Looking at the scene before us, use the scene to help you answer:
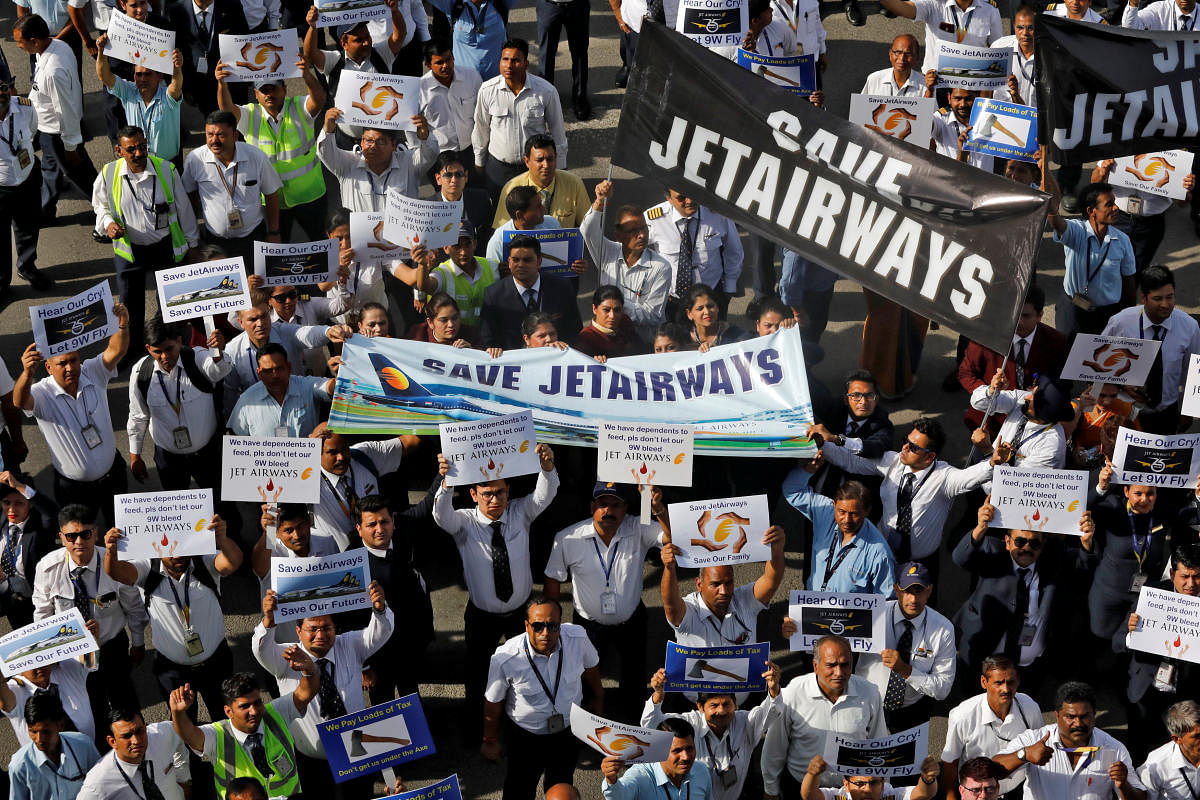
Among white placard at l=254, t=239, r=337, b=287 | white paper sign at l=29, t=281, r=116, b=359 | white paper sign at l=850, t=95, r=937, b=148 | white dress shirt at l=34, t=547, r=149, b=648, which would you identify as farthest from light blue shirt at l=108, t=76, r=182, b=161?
white paper sign at l=850, t=95, r=937, b=148

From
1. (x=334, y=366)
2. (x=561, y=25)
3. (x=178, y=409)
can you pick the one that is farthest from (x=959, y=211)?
(x=561, y=25)

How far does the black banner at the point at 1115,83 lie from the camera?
12625 mm

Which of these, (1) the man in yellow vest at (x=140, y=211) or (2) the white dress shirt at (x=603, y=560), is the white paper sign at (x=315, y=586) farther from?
(1) the man in yellow vest at (x=140, y=211)

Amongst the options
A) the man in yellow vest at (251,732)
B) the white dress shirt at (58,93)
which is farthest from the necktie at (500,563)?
the white dress shirt at (58,93)

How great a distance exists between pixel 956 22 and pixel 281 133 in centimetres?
600

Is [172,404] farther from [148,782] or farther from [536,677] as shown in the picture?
[536,677]

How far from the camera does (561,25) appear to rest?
58.9 feet

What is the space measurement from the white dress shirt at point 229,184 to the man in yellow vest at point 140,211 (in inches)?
5.4

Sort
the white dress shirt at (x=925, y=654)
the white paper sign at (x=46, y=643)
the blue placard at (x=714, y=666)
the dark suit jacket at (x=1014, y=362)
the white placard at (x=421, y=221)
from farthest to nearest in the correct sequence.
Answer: the white placard at (x=421, y=221) < the dark suit jacket at (x=1014, y=362) < the white dress shirt at (x=925, y=654) < the blue placard at (x=714, y=666) < the white paper sign at (x=46, y=643)

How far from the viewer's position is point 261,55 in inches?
611

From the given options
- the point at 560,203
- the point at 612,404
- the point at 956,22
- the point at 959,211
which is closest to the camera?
the point at 959,211

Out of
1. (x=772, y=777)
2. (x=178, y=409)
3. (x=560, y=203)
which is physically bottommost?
(x=772, y=777)

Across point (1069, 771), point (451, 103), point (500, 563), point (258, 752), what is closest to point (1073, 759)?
point (1069, 771)

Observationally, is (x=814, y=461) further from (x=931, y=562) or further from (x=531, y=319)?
(x=531, y=319)
